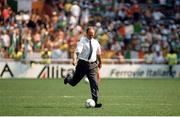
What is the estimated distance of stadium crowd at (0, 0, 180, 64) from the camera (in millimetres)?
35812

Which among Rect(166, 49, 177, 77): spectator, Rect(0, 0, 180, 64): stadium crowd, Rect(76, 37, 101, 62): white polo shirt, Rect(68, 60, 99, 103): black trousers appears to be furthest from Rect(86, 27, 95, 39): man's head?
Rect(166, 49, 177, 77): spectator

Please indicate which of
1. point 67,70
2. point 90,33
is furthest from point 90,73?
point 67,70

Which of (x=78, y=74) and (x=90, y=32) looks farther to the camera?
(x=78, y=74)

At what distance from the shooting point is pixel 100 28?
124 ft

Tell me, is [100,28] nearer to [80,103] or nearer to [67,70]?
[67,70]

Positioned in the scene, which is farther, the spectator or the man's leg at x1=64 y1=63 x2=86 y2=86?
the spectator

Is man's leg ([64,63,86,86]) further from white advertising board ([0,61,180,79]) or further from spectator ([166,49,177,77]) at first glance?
spectator ([166,49,177,77])

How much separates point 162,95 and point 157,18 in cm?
1890

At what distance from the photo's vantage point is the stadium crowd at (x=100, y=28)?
35.8 metres

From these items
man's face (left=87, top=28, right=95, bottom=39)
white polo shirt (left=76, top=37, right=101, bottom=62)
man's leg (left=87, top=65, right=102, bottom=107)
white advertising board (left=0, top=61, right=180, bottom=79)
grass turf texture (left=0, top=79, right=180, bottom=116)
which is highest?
man's face (left=87, top=28, right=95, bottom=39)

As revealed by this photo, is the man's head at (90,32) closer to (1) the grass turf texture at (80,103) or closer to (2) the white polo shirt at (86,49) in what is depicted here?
(2) the white polo shirt at (86,49)

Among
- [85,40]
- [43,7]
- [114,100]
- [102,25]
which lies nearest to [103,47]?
[102,25]

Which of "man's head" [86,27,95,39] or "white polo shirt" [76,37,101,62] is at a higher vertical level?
"man's head" [86,27,95,39]

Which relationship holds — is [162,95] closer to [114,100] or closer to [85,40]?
[114,100]
